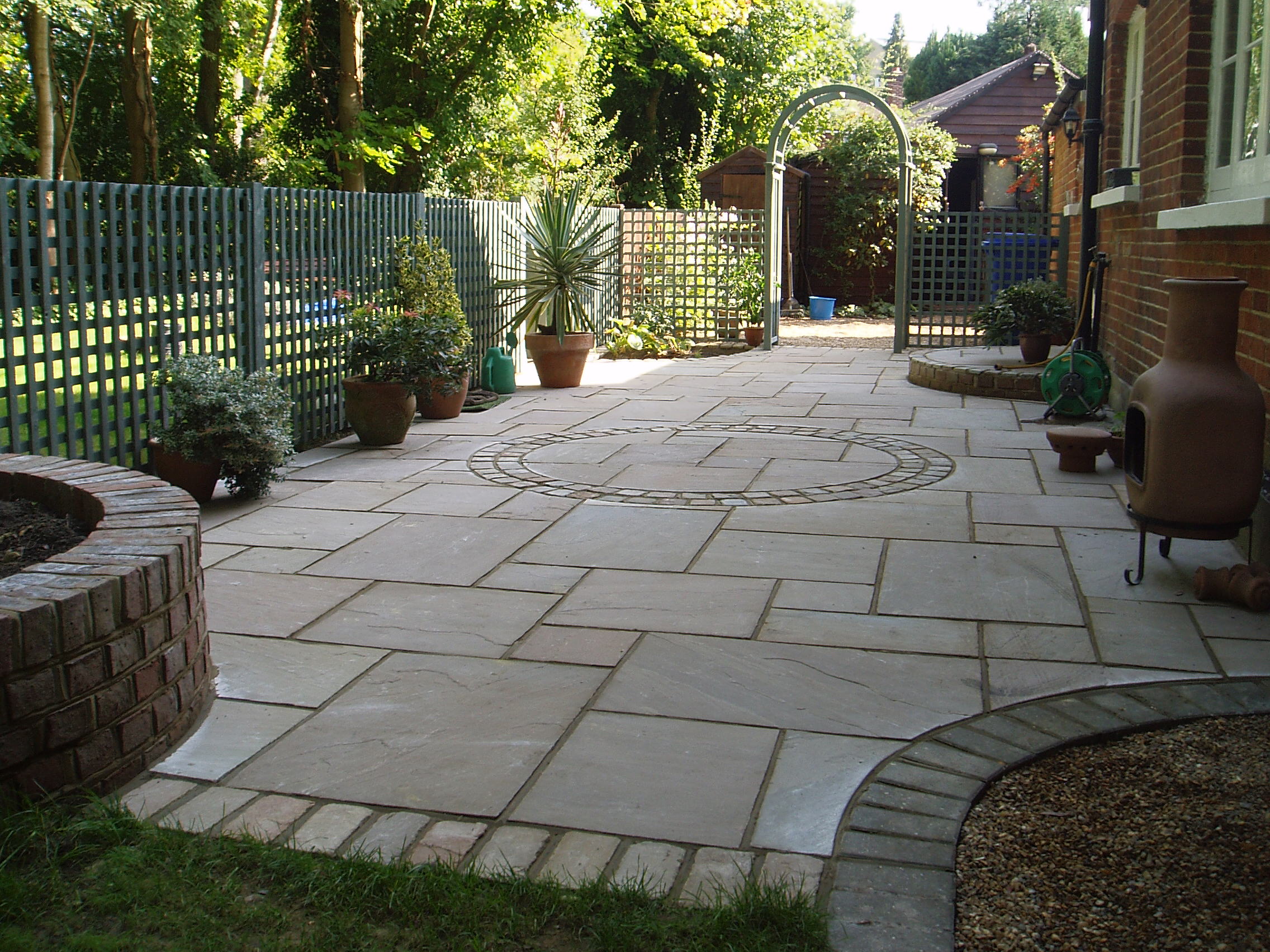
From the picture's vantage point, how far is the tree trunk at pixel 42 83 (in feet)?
40.8

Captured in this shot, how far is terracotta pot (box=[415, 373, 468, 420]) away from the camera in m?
7.53

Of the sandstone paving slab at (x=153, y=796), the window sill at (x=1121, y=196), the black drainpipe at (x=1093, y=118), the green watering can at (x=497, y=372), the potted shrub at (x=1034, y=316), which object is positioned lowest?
the sandstone paving slab at (x=153, y=796)

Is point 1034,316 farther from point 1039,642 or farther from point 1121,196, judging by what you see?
point 1039,642

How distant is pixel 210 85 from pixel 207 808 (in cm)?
1495

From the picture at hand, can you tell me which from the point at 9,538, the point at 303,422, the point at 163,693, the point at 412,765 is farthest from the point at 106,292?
the point at 412,765

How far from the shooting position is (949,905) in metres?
1.99

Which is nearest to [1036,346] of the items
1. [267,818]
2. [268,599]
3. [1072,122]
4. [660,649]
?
[1072,122]

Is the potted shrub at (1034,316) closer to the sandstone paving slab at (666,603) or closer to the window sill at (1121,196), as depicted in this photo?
the window sill at (1121,196)

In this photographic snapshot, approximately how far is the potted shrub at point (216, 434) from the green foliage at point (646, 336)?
6.48 metres

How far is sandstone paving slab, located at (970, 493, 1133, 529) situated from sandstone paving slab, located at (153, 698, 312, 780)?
306 centimetres

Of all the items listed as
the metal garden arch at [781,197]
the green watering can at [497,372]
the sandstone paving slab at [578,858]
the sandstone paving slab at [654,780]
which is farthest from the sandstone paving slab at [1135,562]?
the metal garden arch at [781,197]

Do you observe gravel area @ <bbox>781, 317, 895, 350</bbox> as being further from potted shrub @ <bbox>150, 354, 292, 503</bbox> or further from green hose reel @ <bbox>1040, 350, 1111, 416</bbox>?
potted shrub @ <bbox>150, 354, 292, 503</bbox>

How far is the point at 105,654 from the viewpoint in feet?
7.91

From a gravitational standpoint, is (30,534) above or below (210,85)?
below
